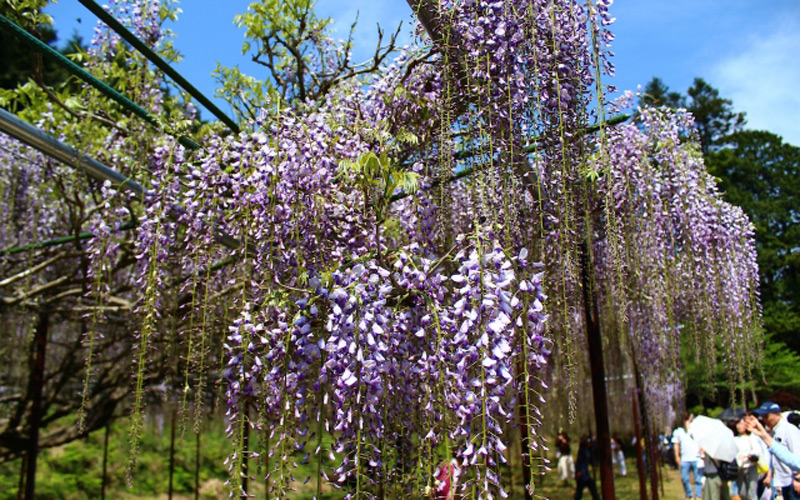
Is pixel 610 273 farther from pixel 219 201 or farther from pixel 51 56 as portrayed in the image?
pixel 51 56

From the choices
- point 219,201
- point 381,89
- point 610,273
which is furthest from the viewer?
point 610,273

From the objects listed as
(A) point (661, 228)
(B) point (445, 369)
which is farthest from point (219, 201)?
(A) point (661, 228)

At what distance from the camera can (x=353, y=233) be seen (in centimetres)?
274

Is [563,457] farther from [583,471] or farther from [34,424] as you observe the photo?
[34,424]

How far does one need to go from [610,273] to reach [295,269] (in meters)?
2.71

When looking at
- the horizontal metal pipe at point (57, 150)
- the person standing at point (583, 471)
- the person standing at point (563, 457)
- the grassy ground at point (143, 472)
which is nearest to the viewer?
the horizontal metal pipe at point (57, 150)

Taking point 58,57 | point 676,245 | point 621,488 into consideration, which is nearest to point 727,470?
point 676,245

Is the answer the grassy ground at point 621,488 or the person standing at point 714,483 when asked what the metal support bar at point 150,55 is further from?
the grassy ground at point 621,488

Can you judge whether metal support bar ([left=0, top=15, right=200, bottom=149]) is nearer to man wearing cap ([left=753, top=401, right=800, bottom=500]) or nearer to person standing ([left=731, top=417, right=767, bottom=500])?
man wearing cap ([left=753, top=401, right=800, bottom=500])

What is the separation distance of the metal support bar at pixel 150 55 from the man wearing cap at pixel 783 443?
15.7ft

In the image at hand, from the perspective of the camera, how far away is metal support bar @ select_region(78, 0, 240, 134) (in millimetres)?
2643

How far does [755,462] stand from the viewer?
5746mm

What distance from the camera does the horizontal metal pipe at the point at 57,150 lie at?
3.01m

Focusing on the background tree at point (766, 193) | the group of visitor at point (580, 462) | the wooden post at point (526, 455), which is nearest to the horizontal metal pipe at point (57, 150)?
the wooden post at point (526, 455)
